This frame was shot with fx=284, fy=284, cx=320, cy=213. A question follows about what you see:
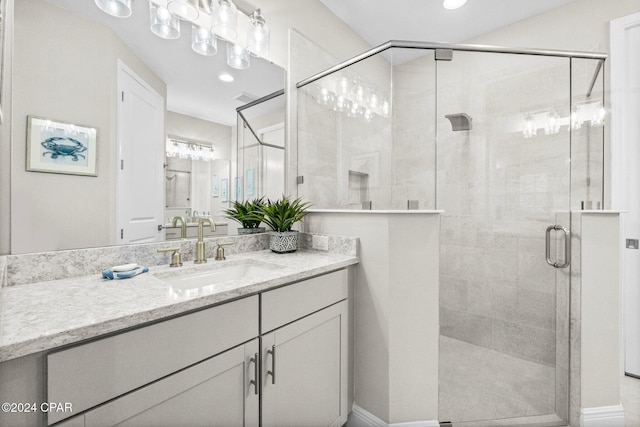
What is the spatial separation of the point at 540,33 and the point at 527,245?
1.73 metres

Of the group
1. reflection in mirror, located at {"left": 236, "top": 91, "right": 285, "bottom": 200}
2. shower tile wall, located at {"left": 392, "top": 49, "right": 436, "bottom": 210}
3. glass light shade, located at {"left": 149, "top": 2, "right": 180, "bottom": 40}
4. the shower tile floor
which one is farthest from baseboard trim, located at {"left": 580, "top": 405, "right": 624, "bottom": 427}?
glass light shade, located at {"left": 149, "top": 2, "right": 180, "bottom": 40}

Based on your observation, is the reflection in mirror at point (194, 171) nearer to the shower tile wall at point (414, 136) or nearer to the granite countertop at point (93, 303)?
the granite countertop at point (93, 303)

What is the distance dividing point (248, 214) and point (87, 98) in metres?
0.92

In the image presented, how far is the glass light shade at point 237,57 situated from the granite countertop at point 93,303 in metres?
1.20

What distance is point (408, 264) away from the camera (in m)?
1.42

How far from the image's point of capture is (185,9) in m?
1.41

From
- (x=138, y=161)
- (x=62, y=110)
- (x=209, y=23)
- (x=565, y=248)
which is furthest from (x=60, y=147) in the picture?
(x=565, y=248)

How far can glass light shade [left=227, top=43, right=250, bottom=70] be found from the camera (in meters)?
1.64

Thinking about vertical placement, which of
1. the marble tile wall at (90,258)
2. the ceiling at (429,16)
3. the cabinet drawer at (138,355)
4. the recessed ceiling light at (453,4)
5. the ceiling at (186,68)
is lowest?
the cabinet drawer at (138,355)

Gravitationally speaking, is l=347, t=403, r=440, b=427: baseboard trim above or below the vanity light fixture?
below

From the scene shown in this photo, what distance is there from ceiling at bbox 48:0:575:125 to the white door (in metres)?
0.13

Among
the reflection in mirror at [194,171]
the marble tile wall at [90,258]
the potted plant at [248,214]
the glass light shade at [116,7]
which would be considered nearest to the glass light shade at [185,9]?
the glass light shade at [116,7]

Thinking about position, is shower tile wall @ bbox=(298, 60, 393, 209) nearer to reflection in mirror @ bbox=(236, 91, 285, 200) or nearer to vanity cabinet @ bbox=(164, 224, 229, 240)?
reflection in mirror @ bbox=(236, 91, 285, 200)

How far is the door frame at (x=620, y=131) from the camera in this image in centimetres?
194
